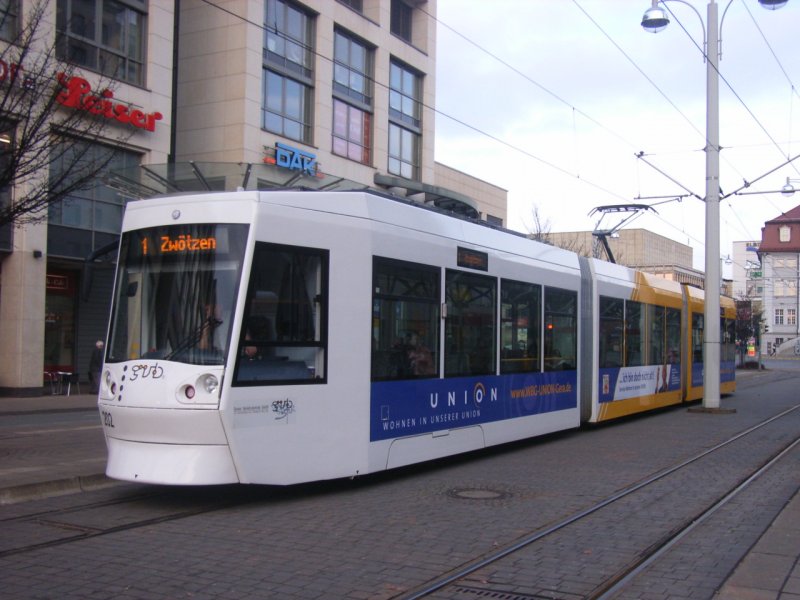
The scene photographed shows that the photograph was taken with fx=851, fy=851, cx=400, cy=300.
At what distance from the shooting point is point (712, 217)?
20391mm

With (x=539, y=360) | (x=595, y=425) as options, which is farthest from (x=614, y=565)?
(x=595, y=425)

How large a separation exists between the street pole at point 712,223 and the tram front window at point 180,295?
1515cm

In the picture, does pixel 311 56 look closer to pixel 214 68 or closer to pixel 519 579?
pixel 214 68

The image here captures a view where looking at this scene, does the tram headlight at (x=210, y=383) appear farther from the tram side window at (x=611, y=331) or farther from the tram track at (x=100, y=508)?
the tram side window at (x=611, y=331)

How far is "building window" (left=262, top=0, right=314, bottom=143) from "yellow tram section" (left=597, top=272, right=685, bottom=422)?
16481 millimetres

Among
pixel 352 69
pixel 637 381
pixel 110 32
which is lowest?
pixel 637 381

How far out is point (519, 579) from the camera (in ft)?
19.3

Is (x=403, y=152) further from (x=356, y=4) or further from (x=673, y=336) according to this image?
(x=673, y=336)

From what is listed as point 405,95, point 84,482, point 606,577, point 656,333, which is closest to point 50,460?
point 84,482

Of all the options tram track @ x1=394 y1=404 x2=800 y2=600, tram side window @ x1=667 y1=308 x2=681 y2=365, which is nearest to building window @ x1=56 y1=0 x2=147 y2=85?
tram side window @ x1=667 y1=308 x2=681 y2=365

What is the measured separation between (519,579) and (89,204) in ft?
76.6

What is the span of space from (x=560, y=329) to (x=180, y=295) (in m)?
7.51

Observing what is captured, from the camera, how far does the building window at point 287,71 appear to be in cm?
3095

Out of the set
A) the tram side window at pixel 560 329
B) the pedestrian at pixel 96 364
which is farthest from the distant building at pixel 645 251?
the tram side window at pixel 560 329
